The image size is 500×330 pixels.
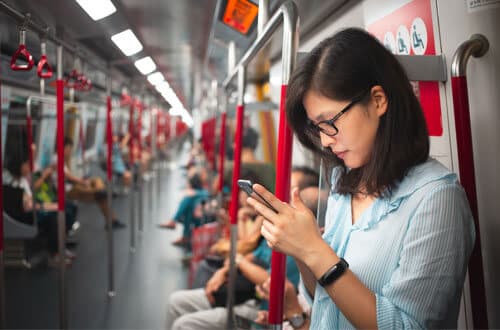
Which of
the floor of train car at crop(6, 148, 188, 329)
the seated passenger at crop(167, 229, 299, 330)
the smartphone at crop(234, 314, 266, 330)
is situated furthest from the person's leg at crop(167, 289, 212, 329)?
the floor of train car at crop(6, 148, 188, 329)

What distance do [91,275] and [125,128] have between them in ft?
21.5

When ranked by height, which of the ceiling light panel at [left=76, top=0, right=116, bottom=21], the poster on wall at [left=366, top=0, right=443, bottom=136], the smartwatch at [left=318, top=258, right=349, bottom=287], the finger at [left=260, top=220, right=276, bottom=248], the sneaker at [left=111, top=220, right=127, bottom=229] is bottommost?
the sneaker at [left=111, top=220, right=127, bottom=229]

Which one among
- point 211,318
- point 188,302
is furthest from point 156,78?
point 211,318

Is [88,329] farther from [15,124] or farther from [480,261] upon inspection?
[480,261]

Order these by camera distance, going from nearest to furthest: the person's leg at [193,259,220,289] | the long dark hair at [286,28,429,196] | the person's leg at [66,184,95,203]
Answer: the long dark hair at [286,28,429,196] → the person's leg at [193,259,220,289] → the person's leg at [66,184,95,203]

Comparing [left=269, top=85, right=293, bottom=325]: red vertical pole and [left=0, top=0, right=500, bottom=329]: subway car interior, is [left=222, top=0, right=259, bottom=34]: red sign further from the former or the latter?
[left=269, top=85, right=293, bottom=325]: red vertical pole

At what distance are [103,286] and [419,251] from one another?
12.5ft

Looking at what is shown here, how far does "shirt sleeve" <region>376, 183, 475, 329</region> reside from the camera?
0.87m

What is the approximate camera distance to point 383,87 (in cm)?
102

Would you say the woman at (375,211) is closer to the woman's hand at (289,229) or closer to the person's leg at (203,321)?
the woman's hand at (289,229)

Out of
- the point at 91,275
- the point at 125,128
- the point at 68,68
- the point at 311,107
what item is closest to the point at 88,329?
the point at 91,275

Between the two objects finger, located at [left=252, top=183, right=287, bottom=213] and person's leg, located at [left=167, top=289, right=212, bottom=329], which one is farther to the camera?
person's leg, located at [left=167, top=289, right=212, bottom=329]

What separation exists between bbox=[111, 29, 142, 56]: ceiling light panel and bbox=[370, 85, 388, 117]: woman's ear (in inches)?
79.6

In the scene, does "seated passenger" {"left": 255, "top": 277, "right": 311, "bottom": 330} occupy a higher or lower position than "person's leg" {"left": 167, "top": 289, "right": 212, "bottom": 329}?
higher
